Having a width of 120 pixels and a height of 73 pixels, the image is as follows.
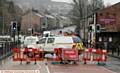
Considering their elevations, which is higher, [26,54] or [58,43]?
[58,43]

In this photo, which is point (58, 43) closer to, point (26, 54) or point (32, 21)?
point (26, 54)

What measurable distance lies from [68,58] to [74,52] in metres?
0.63

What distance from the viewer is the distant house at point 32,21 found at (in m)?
165

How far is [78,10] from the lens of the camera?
12044cm

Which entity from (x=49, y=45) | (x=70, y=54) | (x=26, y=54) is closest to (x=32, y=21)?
(x=49, y=45)

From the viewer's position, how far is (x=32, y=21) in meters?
173

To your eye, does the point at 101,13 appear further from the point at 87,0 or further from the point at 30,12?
the point at 30,12

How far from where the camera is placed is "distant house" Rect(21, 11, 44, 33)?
6498 inches

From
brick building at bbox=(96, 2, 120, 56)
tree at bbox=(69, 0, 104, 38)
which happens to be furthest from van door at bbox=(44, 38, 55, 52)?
tree at bbox=(69, 0, 104, 38)

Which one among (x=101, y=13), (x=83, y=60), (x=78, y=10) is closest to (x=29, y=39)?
(x=83, y=60)

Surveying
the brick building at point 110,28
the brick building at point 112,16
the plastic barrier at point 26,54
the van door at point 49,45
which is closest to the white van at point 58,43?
the van door at point 49,45

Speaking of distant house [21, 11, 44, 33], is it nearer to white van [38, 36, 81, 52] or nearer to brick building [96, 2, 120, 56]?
brick building [96, 2, 120, 56]

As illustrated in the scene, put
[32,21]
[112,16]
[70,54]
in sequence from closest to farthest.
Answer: [70,54] → [112,16] → [32,21]

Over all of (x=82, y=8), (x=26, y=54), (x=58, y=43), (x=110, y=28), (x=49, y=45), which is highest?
(x=82, y=8)
